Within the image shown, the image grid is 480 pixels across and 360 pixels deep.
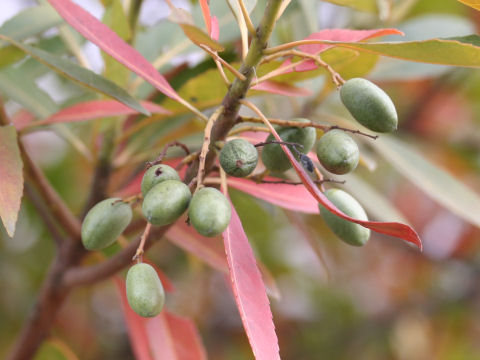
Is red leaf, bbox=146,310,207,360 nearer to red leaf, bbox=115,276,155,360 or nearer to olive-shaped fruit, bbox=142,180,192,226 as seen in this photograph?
red leaf, bbox=115,276,155,360

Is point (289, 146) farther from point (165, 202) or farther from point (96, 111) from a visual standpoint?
point (96, 111)

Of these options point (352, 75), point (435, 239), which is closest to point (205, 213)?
point (352, 75)

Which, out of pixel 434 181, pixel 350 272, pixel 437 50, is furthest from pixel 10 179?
pixel 350 272

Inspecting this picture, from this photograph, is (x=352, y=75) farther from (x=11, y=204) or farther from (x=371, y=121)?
(x=11, y=204)

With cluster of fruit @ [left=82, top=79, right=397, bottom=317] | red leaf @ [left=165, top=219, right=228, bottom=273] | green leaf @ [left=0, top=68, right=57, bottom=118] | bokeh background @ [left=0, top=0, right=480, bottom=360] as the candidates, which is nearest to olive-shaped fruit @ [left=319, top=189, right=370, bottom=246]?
cluster of fruit @ [left=82, top=79, right=397, bottom=317]

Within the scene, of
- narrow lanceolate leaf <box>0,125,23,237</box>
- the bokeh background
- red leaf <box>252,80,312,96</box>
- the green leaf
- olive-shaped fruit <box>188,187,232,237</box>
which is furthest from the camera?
the bokeh background

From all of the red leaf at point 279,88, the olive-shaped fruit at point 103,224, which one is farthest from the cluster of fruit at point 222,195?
the red leaf at point 279,88

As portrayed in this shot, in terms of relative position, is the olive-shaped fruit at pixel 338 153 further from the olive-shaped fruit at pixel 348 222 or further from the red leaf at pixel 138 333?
the red leaf at pixel 138 333
